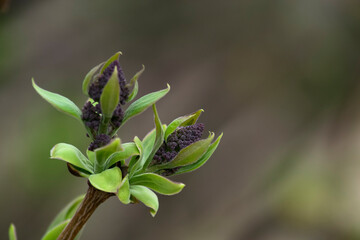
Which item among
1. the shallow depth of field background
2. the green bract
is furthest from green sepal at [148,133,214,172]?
the shallow depth of field background

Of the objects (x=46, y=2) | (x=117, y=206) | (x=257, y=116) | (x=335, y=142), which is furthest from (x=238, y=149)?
(x=46, y=2)

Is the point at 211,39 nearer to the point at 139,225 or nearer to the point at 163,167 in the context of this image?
the point at 139,225

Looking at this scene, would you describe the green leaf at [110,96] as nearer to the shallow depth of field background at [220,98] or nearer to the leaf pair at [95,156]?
the leaf pair at [95,156]

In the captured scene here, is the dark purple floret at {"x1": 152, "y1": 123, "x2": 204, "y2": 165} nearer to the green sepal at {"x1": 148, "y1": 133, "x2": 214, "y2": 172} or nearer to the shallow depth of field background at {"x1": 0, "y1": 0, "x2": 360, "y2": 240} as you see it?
the green sepal at {"x1": 148, "y1": 133, "x2": 214, "y2": 172}

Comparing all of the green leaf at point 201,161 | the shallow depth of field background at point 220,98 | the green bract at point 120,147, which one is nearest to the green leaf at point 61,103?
the green bract at point 120,147

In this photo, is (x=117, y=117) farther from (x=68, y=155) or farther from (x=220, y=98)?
(x=220, y=98)

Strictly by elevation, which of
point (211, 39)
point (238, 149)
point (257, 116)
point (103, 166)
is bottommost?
point (103, 166)
